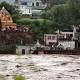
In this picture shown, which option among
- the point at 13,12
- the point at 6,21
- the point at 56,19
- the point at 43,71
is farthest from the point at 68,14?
the point at 43,71

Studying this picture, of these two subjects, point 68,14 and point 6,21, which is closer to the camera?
point 68,14

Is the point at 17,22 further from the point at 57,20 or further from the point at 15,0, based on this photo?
the point at 15,0

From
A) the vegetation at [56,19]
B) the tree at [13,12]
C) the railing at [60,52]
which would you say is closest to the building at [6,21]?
the vegetation at [56,19]

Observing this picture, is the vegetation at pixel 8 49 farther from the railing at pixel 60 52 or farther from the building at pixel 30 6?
the building at pixel 30 6

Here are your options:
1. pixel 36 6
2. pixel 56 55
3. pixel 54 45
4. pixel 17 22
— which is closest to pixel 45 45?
pixel 54 45

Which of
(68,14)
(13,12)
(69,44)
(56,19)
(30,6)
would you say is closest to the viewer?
(69,44)

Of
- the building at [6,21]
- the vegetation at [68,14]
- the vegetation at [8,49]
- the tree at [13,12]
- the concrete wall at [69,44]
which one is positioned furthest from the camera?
the tree at [13,12]

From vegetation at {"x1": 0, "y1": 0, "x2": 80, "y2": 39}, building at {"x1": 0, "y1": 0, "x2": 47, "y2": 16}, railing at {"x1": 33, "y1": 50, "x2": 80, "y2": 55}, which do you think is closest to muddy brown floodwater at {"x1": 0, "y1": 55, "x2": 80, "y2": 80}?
railing at {"x1": 33, "y1": 50, "x2": 80, "y2": 55}

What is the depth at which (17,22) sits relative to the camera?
124 feet

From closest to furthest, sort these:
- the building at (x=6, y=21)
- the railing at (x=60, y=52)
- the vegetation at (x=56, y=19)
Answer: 1. the railing at (x=60, y=52)
2. the vegetation at (x=56, y=19)
3. the building at (x=6, y=21)

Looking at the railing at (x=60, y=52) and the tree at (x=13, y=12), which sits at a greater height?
the tree at (x=13, y=12)

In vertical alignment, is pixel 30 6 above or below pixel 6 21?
above

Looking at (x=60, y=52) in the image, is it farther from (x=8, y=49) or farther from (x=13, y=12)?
(x=13, y=12)

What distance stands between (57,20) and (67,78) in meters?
20.9
